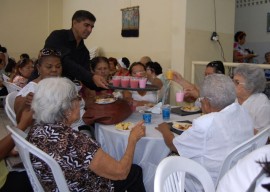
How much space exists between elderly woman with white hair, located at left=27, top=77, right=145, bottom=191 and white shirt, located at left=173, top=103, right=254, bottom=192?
0.39 meters

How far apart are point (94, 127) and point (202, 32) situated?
281 centimetres

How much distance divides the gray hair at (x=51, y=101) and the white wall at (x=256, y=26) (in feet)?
19.5

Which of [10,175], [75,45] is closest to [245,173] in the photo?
[10,175]

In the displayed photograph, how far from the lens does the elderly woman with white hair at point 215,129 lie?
5.40 ft

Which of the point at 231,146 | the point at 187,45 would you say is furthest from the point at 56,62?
the point at 187,45

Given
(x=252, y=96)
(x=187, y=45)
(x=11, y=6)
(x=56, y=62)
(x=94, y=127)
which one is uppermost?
(x=11, y=6)

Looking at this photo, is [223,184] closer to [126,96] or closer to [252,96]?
[252,96]

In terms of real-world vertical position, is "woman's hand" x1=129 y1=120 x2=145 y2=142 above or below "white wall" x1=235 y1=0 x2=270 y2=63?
below

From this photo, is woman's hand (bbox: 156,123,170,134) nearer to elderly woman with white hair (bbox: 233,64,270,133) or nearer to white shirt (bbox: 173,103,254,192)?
white shirt (bbox: 173,103,254,192)

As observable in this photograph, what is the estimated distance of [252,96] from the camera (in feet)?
7.64

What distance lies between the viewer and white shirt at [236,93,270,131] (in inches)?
88.6

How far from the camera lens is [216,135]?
164 centimetres

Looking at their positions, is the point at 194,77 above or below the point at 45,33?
below

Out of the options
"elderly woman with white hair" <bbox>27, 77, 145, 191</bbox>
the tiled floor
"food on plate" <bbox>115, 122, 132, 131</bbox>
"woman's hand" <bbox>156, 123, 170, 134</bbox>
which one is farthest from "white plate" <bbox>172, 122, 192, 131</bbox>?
the tiled floor
